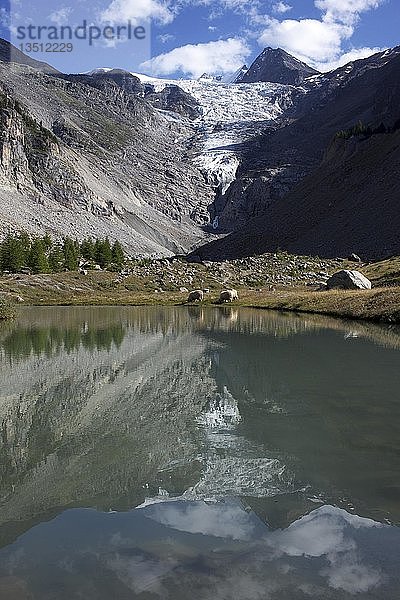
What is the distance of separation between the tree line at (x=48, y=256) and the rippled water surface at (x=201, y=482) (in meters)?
83.4

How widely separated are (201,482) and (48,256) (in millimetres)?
104089

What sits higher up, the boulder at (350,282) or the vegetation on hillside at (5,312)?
the boulder at (350,282)

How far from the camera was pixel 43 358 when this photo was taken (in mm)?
24953

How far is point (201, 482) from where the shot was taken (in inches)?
392

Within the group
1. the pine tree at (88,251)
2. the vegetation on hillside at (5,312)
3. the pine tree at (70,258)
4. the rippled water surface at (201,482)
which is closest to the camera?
the rippled water surface at (201,482)

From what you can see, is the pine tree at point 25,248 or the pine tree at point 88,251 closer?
the pine tree at point 25,248

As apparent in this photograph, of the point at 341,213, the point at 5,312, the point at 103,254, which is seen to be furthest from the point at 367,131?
the point at 5,312

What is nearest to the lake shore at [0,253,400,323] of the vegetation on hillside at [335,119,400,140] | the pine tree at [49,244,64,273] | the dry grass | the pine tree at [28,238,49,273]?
the dry grass

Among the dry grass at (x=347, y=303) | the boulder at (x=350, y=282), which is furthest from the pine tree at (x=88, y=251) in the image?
the boulder at (x=350, y=282)

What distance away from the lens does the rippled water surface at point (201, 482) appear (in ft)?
21.9

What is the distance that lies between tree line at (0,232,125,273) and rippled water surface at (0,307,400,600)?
83362mm

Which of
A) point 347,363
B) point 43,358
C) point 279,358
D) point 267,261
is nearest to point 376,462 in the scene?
point 347,363

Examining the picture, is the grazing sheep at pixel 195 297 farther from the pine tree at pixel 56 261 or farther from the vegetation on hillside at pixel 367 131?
the vegetation on hillside at pixel 367 131

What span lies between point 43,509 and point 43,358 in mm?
16890
